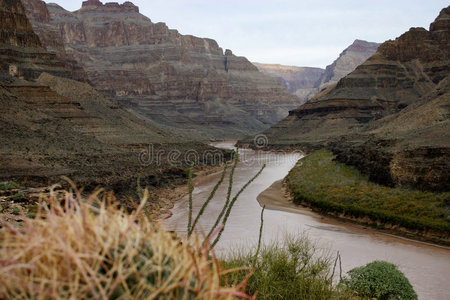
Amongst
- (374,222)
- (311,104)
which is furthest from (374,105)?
(374,222)

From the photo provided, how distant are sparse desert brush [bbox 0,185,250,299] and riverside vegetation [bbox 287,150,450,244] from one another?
25.8m

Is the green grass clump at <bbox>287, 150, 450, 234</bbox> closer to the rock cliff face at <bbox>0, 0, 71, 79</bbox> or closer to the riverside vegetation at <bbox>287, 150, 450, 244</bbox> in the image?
the riverside vegetation at <bbox>287, 150, 450, 244</bbox>

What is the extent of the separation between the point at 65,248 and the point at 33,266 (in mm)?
189

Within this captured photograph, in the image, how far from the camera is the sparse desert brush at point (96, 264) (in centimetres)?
234

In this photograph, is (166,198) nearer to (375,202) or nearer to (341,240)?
(375,202)

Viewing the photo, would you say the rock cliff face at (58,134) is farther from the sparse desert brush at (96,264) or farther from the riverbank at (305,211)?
the sparse desert brush at (96,264)

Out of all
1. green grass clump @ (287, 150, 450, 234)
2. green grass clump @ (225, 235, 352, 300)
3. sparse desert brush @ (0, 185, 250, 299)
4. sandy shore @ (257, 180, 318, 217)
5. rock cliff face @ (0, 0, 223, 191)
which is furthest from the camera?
rock cliff face @ (0, 0, 223, 191)

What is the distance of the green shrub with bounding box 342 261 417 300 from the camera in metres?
12.8

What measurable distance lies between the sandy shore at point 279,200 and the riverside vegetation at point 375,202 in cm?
73

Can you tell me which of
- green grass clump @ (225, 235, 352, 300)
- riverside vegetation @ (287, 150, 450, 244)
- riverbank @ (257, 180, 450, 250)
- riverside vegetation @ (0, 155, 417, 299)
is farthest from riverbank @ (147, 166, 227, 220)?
riverside vegetation @ (0, 155, 417, 299)

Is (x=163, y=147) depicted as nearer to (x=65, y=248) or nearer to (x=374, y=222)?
(x=374, y=222)

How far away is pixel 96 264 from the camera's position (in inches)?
97.5

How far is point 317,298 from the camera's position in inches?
345

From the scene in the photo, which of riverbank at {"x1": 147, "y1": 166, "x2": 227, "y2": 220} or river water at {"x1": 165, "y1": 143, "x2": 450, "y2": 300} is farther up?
river water at {"x1": 165, "y1": 143, "x2": 450, "y2": 300}
